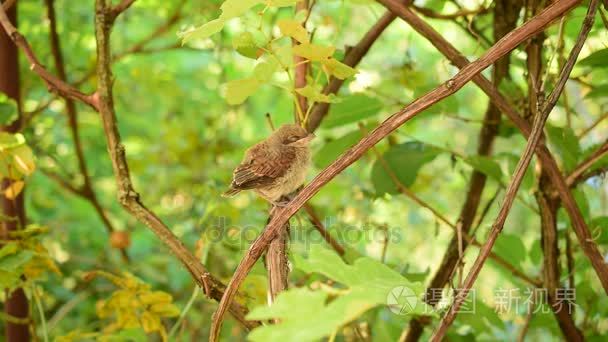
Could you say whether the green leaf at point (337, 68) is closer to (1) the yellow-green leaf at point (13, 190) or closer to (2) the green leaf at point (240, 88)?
(2) the green leaf at point (240, 88)

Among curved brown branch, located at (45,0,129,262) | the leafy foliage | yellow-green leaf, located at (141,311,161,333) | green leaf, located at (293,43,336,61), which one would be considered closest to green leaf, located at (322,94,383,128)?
the leafy foliage

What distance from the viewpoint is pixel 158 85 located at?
318 centimetres

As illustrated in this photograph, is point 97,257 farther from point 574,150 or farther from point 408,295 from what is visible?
point 408,295

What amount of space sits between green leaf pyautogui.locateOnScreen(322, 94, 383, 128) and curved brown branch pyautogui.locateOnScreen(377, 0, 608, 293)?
31 cm

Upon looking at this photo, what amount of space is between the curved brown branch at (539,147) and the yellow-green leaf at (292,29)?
264mm

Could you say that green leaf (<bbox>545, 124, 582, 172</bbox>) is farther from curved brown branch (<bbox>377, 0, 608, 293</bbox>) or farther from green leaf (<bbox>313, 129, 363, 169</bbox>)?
green leaf (<bbox>313, 129, 363, 169</bbox>)

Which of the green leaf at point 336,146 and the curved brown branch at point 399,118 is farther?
the green leaf at point 336,146

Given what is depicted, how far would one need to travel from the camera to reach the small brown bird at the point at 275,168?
1553 mm

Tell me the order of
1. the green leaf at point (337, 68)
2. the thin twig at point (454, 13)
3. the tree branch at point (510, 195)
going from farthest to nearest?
1. the thin twig at point (454, 13)
2. the green leaf at point (337, 68)
3. the tree branch at point (510, 195)

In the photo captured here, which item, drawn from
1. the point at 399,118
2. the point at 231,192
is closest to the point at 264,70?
the point at 399,118

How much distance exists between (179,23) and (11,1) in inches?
55.4

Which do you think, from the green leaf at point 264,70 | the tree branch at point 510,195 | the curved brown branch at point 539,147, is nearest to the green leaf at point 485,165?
the curved brown branch at point 539,147

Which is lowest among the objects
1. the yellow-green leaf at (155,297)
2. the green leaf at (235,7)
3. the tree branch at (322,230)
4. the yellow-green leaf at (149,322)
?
the yellow-green leaf at (149,322)

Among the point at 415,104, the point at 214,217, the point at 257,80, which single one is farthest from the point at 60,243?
the point at 415,104
